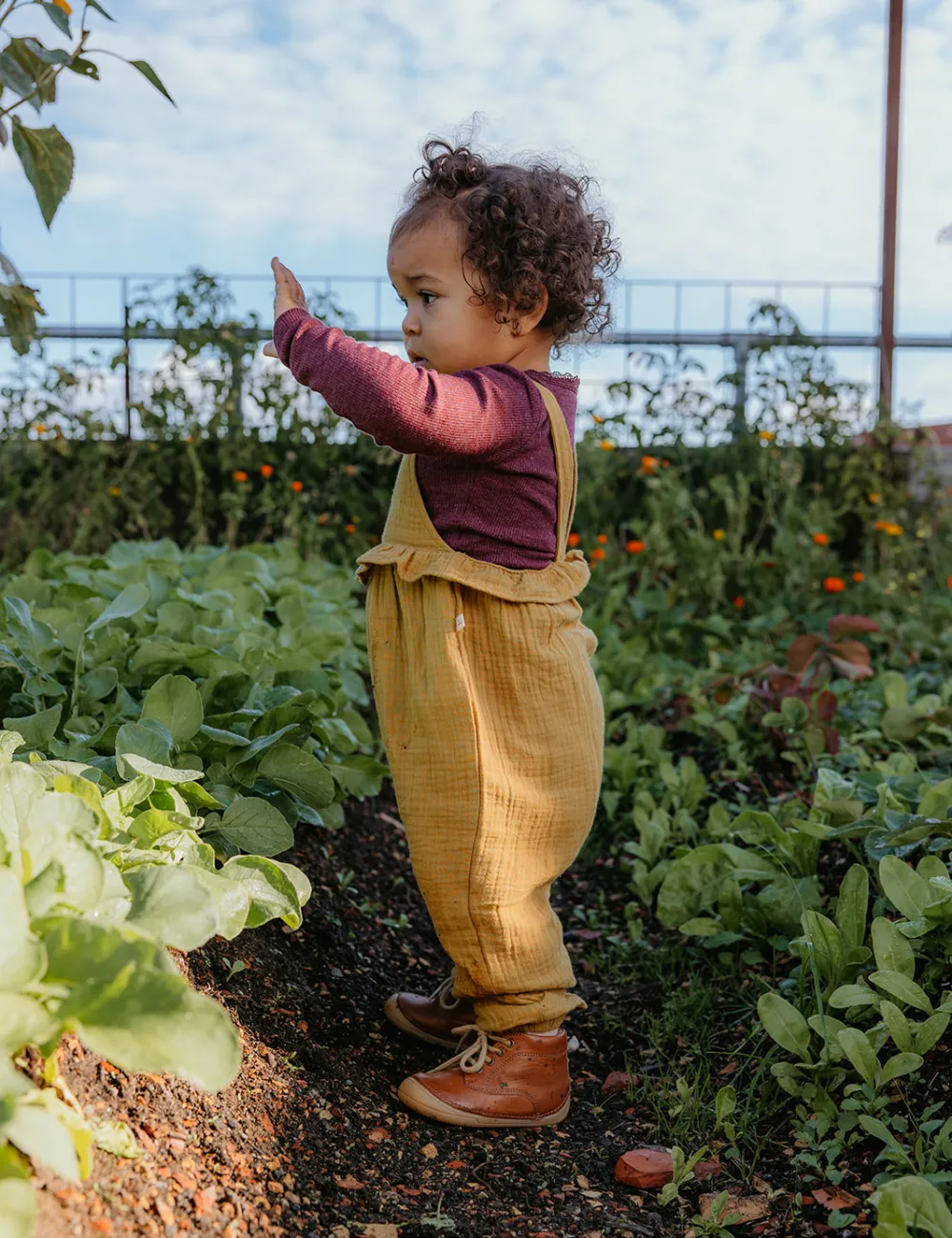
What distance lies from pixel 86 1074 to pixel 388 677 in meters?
0.74

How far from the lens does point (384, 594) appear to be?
5.83 ft

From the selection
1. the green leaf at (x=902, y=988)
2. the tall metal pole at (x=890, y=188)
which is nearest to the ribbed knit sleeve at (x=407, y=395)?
the green leaf at (x=902, y=988)

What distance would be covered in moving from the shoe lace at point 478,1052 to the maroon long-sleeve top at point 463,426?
2.33 ft

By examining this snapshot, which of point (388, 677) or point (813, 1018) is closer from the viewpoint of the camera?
point (813, 1018)

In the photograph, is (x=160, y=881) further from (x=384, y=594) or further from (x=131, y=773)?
(x=384, y=594)

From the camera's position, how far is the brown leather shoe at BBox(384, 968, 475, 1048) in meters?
1.90

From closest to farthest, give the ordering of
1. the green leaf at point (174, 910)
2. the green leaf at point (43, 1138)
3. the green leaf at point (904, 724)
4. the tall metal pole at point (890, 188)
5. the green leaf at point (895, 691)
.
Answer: the green leaf at point (43, 1138) < the green leaf at point (174, 910) < the green leaf at point (904, 724) < the green leaf at point (895, 691) < the tall metal pole at point (890, 188)

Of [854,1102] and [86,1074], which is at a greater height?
[86,1074]

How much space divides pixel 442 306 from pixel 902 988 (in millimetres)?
1139

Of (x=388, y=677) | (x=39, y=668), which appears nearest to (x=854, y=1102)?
(x=388, y=677)

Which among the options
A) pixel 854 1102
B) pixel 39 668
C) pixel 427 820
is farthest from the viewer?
pixel 39 668

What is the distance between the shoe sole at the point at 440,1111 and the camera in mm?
1655

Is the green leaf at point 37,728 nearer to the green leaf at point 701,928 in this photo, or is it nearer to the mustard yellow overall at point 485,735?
the mustard yellow overall at point 485,735

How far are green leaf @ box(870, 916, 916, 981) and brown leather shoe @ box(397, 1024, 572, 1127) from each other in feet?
1.59
